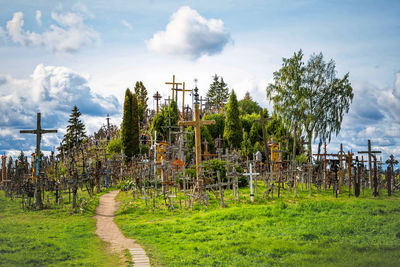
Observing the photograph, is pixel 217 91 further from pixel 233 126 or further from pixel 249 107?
pixel 233 126

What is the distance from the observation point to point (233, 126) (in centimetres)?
4450

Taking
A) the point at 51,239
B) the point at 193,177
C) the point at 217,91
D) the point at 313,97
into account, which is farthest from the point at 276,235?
the point at 217,91

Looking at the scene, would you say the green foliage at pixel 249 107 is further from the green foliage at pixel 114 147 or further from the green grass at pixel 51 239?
the green grass at pixel 51 239

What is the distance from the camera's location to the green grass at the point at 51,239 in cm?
1131

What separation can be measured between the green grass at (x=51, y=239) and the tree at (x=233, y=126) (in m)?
25.2

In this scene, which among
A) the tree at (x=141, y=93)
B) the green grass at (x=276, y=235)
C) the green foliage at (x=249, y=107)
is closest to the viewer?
the green grass at (x=276, y=235)

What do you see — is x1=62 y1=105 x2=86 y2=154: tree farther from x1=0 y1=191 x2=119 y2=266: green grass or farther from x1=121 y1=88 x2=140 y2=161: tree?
x1=0 y1=191 x2=119 y2=266: green grass

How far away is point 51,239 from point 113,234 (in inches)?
103

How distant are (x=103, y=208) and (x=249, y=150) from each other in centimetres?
2271

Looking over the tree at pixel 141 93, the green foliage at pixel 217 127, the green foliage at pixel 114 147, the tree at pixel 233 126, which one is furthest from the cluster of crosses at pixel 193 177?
the tree at pixel 141 93

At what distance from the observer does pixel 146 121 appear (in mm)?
53719

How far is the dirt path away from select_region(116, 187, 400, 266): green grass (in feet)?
1.13

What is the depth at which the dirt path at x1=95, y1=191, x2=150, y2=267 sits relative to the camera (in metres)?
11.8

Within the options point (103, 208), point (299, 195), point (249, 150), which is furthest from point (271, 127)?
point (103, 208)
